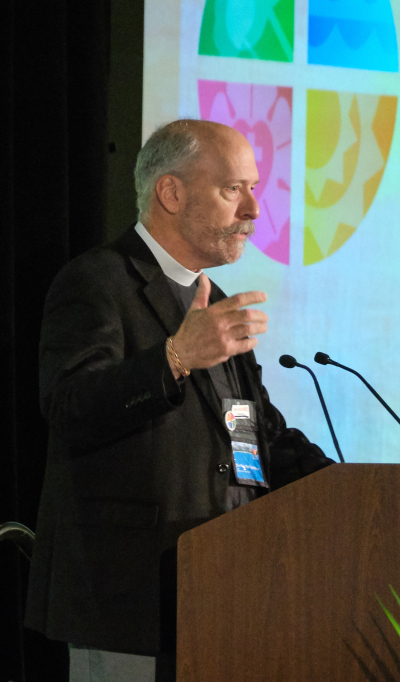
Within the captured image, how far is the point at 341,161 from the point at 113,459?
180 cm

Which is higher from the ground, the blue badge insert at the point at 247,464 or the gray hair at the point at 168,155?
the gray hair at the point at 168,155

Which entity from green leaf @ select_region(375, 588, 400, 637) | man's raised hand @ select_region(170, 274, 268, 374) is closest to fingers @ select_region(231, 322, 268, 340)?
man's raised hand @ select_region(170, 274, 268, 374)

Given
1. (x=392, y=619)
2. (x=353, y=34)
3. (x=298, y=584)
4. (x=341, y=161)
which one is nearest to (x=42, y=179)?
(x=341, y=161)

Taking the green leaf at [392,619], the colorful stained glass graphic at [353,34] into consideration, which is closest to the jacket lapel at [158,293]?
the green leaf at [392,619]

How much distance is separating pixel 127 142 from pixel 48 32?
0.47m

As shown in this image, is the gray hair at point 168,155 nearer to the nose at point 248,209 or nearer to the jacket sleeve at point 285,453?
the nose at point 248,209

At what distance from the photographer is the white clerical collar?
76.6 inches

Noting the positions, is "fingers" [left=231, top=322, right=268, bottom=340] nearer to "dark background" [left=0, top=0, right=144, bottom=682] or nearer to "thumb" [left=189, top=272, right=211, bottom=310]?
"thumb" [left=189, top=272, right=211, bottom=310]

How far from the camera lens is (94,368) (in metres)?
1.48

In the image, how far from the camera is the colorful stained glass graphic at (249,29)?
111 inches

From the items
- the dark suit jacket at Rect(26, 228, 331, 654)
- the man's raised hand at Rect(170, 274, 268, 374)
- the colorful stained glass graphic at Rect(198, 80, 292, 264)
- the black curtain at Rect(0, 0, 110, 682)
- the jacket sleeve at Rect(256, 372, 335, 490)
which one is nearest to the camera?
the man's raised hand at Rect(170, 274, 268, 374)

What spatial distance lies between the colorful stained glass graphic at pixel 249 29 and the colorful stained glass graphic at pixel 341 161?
0.22m

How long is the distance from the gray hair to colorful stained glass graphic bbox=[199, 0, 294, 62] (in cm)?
89

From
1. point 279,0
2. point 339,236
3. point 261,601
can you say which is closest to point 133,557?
point 261,601
